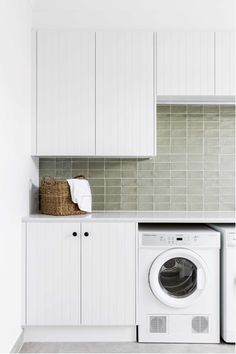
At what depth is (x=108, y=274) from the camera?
2738 millimetres

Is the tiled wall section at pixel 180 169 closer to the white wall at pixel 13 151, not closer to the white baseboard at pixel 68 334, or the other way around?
the white wall at pixel 13 151

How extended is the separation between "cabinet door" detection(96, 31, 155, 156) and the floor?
1.42m

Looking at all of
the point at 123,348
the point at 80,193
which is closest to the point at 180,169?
the point at 80,193

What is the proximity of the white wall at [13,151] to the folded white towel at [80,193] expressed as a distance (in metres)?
0.35

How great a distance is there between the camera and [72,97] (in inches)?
119

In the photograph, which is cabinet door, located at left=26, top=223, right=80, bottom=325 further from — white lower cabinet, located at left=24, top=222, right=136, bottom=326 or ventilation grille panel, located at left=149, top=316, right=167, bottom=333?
ventilation grille panel, located at left=149, top=316, right=167, bottom=333

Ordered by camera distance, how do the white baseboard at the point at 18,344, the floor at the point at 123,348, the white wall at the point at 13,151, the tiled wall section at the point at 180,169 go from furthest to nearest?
1. the tiled wall section at the point at 180,169
2. the floor at the point at 123,348
3. the white baseboard at the point at 18,344
4. the white wall at the point at 13,151

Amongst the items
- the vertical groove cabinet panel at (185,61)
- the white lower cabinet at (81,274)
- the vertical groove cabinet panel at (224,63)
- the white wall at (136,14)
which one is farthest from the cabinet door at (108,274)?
the white wall at (136,14)

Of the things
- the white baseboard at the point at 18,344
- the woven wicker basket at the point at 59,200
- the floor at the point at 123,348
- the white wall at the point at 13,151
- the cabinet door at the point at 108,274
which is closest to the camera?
the white wall at the point at 13,151

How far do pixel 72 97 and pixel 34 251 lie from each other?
122 centimetres

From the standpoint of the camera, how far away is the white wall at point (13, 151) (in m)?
2.24

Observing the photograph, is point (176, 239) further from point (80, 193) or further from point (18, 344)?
point (18, 344)

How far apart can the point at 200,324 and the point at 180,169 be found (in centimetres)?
133

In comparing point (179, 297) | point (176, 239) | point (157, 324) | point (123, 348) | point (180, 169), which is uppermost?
point (180, 169)
